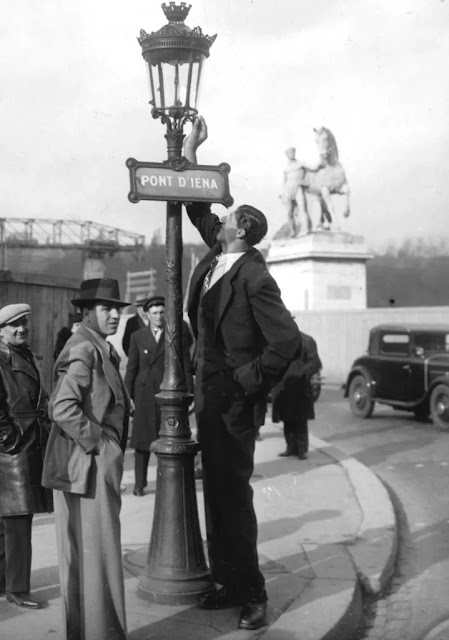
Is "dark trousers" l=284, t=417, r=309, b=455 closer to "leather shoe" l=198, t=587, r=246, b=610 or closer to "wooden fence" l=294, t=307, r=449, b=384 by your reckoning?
"leather shoe" l=198, t=587, r=246, b=610

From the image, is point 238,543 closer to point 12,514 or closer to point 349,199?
point 12,514

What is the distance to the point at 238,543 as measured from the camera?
489cm

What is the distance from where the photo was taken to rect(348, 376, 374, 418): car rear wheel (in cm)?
1652

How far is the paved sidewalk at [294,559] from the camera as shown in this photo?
15.6ft

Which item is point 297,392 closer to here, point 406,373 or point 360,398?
point 406,373

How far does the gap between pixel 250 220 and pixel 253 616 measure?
78.9 inches

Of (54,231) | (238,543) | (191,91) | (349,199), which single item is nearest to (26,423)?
(238,543)

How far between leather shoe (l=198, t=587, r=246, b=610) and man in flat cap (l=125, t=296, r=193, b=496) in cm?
341

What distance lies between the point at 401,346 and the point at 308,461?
6074mm

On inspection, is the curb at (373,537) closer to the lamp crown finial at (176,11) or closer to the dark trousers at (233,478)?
the dark trousers at (233,478)

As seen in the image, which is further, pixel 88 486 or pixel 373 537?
pixel 373 537

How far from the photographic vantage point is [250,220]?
5055mm

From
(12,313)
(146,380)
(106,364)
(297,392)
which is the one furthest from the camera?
(297,392)

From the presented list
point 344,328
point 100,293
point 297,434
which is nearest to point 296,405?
point 297,434
